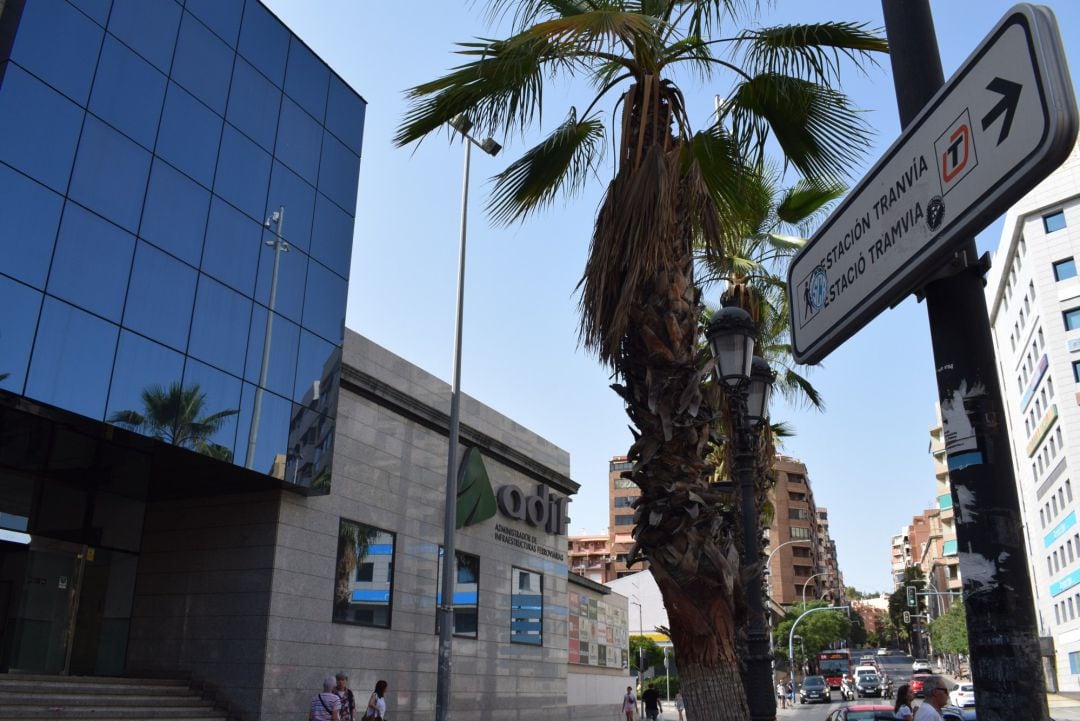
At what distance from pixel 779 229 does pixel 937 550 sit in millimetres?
124077

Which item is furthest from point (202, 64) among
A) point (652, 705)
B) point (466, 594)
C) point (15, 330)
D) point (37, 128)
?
point (652, 705)

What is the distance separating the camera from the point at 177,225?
1422 cm

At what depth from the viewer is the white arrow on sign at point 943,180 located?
1771 mm

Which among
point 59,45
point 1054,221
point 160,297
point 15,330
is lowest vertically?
point 15,330

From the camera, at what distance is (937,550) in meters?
125

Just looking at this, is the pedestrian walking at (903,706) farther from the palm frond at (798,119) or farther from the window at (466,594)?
the window at (466,594)

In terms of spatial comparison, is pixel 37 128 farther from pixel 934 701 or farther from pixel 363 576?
pixel 934 701

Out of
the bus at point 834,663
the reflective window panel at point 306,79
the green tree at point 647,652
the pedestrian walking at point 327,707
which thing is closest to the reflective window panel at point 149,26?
the reflective window panel at point 306,79

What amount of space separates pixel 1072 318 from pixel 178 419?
51.1m

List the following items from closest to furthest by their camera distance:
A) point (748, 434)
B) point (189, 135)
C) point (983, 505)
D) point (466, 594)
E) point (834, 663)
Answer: point (983, 505), point (748, 434), point (189, 135), point (466, 594), point (834, 663)

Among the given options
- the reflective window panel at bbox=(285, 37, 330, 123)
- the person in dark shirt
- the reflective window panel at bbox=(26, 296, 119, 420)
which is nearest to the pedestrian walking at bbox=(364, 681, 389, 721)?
the reflective window panel at bbox=(26, 296, 119, 420)

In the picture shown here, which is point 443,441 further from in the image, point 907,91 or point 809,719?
point 809,719

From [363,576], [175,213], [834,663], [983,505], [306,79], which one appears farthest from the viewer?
[834,663]

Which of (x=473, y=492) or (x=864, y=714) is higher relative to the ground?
(x=473, y=492)
